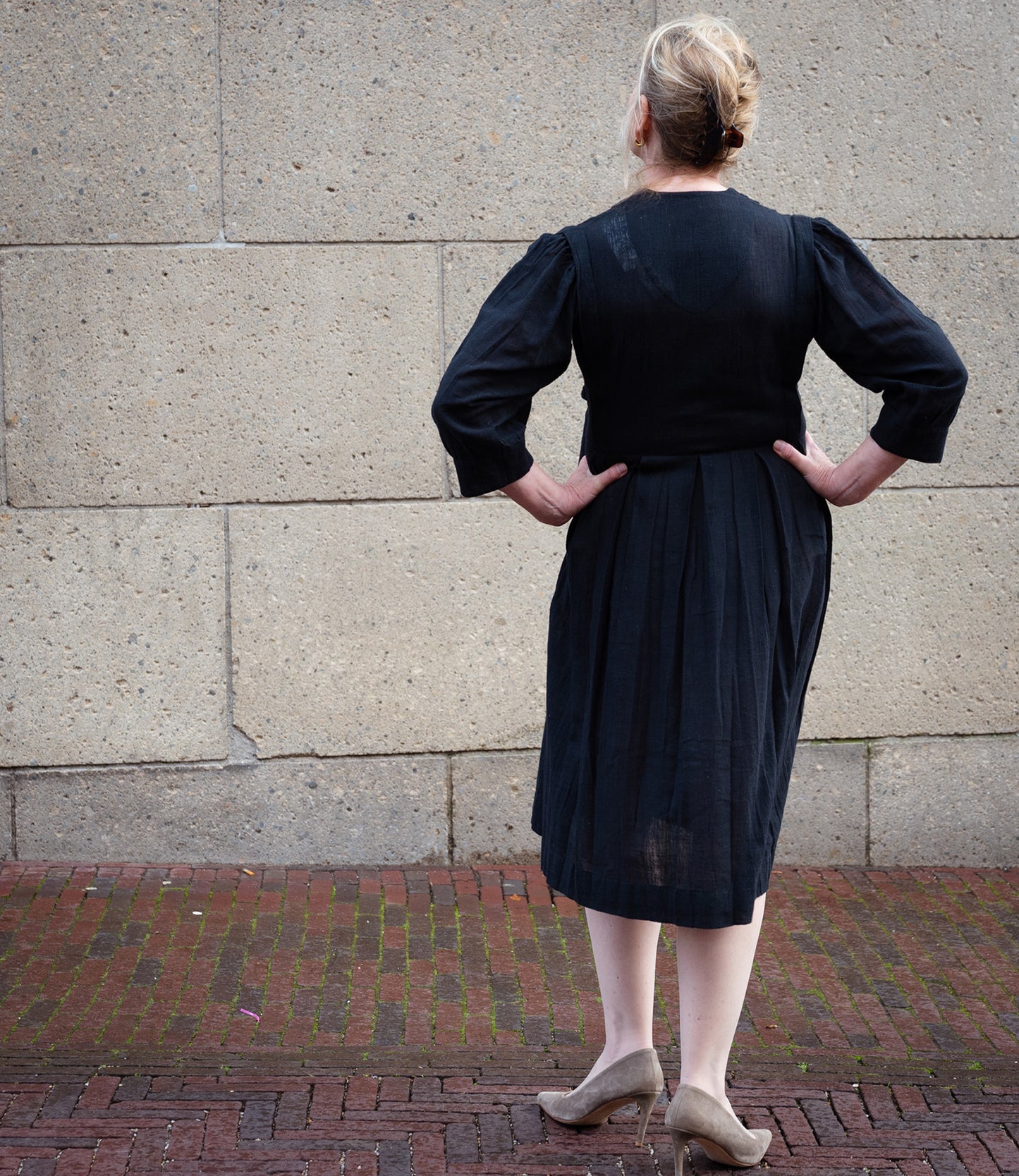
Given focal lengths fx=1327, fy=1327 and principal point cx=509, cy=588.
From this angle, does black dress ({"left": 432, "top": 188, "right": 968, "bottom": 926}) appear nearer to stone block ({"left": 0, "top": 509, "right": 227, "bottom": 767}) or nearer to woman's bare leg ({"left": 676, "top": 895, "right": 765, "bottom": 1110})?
woman's bare leg ({"left": 676, "top": 895, "right": 765, "bottom": 1110})

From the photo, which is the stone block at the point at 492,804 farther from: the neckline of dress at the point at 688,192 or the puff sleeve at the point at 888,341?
the neckline of dress at the point at 688,192

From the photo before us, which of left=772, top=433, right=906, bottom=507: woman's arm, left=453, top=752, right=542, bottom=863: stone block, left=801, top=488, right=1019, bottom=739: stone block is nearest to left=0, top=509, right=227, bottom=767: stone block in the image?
left=453, top=752, right=542, bottom=863: stone block

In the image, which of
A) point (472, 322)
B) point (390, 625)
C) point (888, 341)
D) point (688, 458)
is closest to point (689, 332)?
point (688, 458)

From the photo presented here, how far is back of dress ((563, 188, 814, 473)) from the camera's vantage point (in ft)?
7.41

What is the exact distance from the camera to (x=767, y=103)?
14.4 feet

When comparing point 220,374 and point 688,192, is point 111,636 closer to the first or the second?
point 220,374

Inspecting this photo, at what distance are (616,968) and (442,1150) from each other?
0.54m

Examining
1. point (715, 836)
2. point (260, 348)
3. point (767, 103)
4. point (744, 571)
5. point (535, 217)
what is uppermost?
point (767, 103)

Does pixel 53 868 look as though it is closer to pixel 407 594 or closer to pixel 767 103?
pixel 407 594

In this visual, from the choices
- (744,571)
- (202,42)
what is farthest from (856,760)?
(202,42)

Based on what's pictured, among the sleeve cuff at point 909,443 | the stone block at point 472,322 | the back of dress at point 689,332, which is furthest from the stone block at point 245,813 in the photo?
the sleeve cuff at point 909,443

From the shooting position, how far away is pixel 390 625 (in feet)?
14.6

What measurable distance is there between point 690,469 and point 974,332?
2536 mm

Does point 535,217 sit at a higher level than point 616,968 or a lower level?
higher
